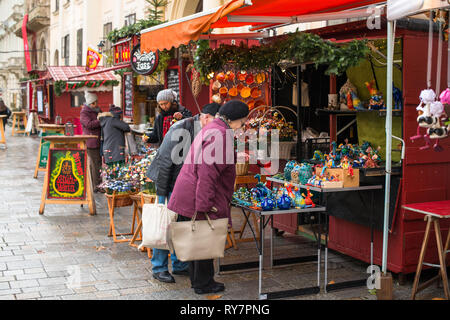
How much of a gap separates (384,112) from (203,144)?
2.05 metres

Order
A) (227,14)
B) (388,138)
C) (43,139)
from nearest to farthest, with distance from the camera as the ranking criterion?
(388,138) < (227,14) < (43,139)

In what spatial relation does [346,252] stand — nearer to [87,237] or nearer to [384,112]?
[384,112]

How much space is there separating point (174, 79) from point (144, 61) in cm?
126

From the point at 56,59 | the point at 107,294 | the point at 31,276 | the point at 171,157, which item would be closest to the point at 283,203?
the point at 171,157

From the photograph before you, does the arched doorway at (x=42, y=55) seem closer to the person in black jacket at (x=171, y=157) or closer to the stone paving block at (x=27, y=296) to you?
the person in black jacket at (x=171, y=157)

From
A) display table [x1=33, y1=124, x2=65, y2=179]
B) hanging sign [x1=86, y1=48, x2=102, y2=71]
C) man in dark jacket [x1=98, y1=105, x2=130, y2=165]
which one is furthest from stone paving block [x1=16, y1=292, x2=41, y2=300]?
hanging sign [x1=86, y1=48, x2=102, y2=71]

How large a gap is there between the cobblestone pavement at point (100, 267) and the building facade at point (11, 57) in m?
37.3

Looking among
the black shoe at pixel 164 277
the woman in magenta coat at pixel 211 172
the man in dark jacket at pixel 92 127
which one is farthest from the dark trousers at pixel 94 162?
the woman in magenta coat at pixel 211 172

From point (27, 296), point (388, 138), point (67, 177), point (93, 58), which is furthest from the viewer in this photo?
point (93, 58)

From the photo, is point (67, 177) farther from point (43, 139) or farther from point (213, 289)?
point (213, 289)

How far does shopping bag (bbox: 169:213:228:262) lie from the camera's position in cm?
486

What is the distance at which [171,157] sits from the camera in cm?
550

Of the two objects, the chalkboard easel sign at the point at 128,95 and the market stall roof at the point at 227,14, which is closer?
the market stall roof at the point at 227,14

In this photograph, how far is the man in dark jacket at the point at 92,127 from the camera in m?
10.6
